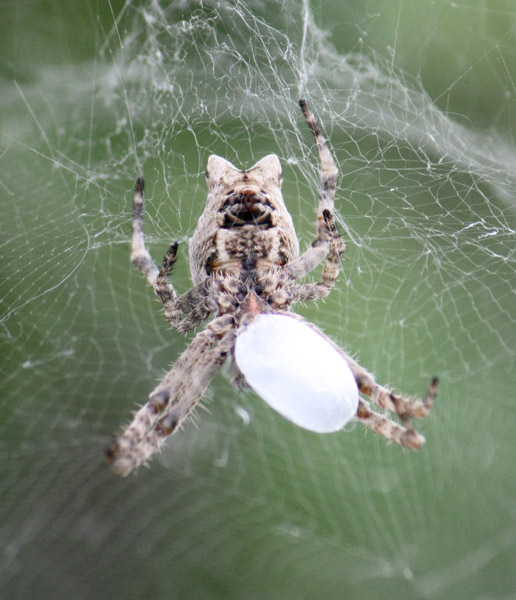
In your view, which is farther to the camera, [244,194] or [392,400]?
[392,400]

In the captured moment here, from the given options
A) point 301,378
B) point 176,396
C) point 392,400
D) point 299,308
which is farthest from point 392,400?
point 299,308

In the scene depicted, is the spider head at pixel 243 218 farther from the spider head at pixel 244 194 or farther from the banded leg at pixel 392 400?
the banded leg at pixel 392 400

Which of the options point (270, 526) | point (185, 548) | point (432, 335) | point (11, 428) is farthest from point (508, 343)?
point (11, 428)

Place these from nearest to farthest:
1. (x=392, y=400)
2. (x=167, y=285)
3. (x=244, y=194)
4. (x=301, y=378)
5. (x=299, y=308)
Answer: (x=301, y=378)
(x=244, y=194)
(x=167, y=285)
(x=392, y=400)
(x=299, y=308)

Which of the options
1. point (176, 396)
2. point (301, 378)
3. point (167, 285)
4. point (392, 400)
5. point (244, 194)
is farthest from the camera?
point (176, 396)

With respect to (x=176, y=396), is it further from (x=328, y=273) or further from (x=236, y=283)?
(x=328, y=273)

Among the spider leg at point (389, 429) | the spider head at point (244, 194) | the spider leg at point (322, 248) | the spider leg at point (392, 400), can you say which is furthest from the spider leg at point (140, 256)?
the spider leg at point (389, 429)
